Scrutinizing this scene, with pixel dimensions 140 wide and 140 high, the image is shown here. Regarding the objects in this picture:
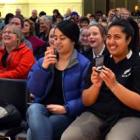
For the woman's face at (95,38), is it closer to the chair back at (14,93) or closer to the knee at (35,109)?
the chair back at (14,93)

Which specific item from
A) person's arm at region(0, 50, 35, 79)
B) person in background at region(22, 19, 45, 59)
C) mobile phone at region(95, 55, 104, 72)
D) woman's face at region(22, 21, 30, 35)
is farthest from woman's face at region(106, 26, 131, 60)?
woman's face at region(22, 21, 30, 35)

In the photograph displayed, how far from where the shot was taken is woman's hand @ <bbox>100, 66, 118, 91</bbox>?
337 centimetres

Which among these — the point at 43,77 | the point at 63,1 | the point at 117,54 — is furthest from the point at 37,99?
the point at 63,1

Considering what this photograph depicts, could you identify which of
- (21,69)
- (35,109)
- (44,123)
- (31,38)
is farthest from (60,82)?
(31,38)

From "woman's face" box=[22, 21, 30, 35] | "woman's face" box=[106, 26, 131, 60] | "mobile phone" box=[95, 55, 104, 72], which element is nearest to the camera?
"mobile phone" box=[95, 55, 104, 72]

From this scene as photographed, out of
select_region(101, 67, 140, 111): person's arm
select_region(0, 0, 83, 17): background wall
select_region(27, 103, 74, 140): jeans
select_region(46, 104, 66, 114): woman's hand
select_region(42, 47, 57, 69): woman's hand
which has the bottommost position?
select_region(0, 0, 83, 17): background wall

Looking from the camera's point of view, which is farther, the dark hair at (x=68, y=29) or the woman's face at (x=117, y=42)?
the dark hair at (x=68, y=29)

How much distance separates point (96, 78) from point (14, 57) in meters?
1.69

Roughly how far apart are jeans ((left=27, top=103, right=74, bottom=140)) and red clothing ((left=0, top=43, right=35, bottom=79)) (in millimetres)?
1108

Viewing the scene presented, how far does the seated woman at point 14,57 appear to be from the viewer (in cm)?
484

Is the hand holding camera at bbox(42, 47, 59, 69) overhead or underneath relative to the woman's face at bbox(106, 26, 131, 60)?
underneath

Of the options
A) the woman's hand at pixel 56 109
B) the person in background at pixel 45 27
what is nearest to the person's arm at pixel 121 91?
the woman's hand at pixel 56 109

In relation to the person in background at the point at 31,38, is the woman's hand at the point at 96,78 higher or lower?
higher

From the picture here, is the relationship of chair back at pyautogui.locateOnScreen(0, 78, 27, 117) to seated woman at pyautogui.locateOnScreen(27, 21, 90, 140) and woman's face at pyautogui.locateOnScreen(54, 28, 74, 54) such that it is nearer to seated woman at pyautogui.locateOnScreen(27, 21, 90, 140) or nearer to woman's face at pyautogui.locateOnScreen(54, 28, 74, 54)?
seated woman at pyautogui.locateOnScreen(27, 21, 90, 140)
